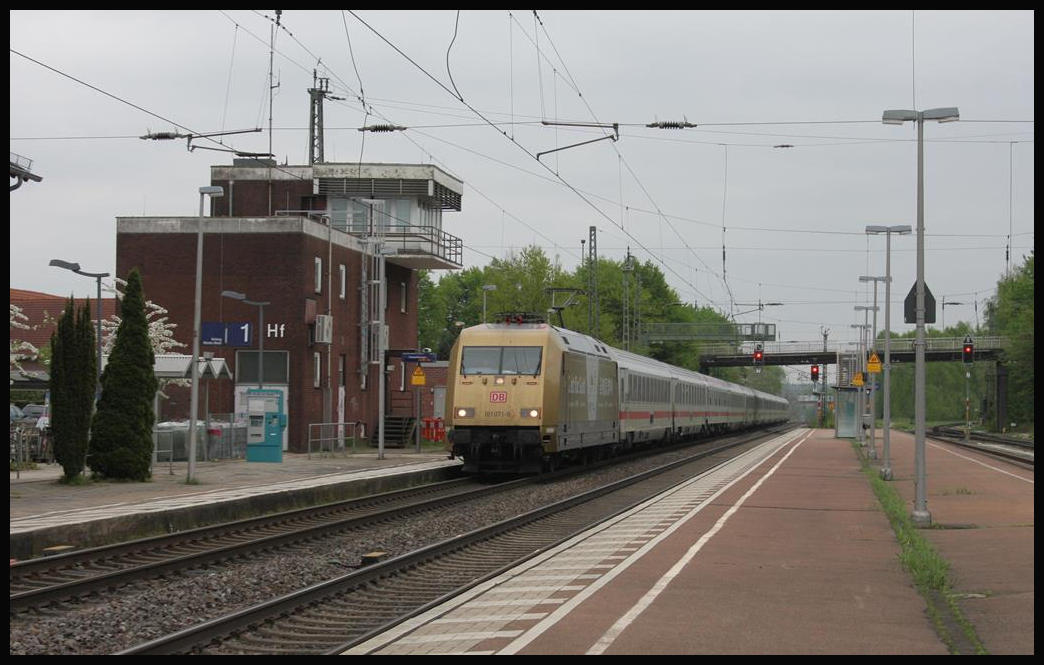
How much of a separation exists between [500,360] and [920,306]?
410 inches

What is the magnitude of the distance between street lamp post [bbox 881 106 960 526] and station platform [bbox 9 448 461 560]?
10.6 m

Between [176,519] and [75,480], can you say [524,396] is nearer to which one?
[75,480]

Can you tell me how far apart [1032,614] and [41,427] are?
97.2 feet

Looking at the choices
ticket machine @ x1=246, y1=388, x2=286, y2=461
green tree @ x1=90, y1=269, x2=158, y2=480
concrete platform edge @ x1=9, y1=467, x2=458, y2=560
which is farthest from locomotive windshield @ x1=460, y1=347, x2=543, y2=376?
ticket machine @ x1=246, y1=388, x2=286, y2=461

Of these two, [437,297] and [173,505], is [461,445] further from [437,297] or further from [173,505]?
[437,297]

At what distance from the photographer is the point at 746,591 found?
11.9 m

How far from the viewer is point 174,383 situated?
45812 millimetres

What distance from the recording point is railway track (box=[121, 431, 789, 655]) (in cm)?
980

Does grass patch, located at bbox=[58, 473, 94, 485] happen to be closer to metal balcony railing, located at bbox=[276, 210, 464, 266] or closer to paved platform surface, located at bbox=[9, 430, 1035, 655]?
paved platform surface, located at bbox=[9, 430, 1035, 655]

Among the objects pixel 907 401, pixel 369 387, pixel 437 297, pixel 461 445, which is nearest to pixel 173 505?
pixel 461 445

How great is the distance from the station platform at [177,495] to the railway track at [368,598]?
15.6 ft

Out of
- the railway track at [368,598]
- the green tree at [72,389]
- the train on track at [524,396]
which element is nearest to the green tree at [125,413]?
the green tree at [72,389]

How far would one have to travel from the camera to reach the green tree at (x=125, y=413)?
2538cm

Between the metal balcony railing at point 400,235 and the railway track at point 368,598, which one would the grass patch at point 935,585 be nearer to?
the railway track at point 368,598
